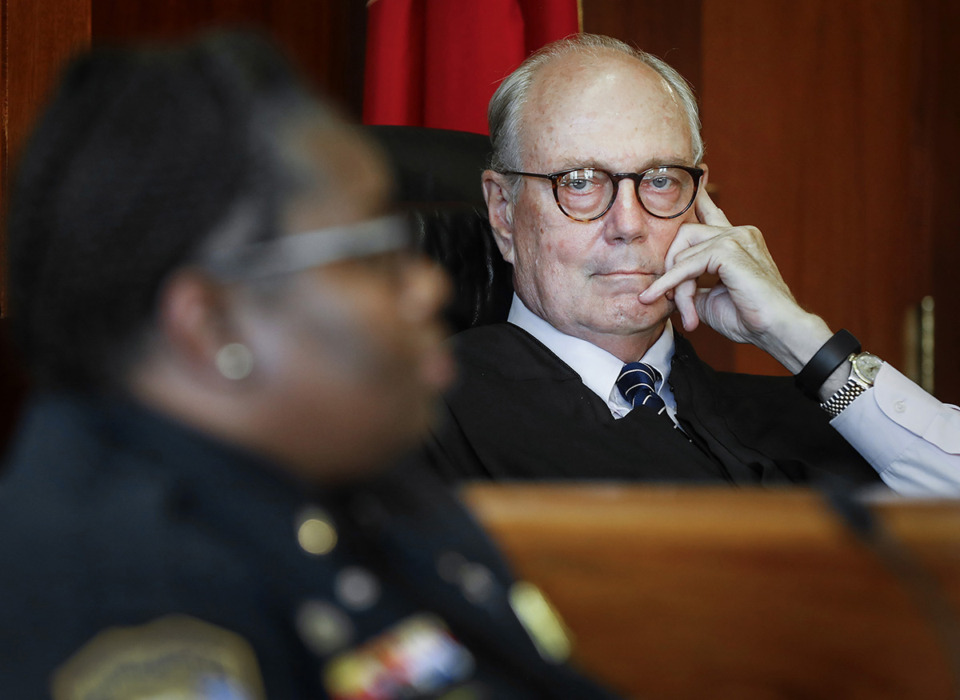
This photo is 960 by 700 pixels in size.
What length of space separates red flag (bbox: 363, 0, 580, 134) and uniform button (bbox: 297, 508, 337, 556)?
176cm

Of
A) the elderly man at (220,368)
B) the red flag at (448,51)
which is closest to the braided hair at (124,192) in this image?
the elderly man at (220,368)

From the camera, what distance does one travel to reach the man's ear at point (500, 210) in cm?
154

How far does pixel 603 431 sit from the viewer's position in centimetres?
127

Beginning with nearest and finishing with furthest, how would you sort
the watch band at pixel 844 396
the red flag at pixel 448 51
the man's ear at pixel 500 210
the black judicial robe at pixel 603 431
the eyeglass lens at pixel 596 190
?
the black judicial robe at pixel 603 431 < the watch band at pixel 844 396 < the eyeglass lens at pixel 596 190 < the man's ear at pixel 500 210 < the red flag at pixel 448 51

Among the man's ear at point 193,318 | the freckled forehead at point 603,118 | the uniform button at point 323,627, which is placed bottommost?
the uniform button at point 323,627

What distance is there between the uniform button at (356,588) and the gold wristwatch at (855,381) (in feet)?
3.46

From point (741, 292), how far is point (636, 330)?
168 mm

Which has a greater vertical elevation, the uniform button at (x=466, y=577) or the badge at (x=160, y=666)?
the badge at (x=160, y=666)

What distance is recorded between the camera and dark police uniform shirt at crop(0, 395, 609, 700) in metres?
0.37

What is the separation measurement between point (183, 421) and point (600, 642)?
1.00ft

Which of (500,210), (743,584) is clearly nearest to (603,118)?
(500,210)

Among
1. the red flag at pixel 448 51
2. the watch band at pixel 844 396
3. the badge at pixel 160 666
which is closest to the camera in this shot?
the badge at pixel 160 666

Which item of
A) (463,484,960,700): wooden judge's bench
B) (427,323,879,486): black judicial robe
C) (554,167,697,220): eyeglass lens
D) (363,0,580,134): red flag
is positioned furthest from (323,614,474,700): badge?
(363,0,580,134): red flag

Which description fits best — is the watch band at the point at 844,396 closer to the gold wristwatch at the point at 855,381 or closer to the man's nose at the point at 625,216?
the gold wristwatch at the point at 855,381
